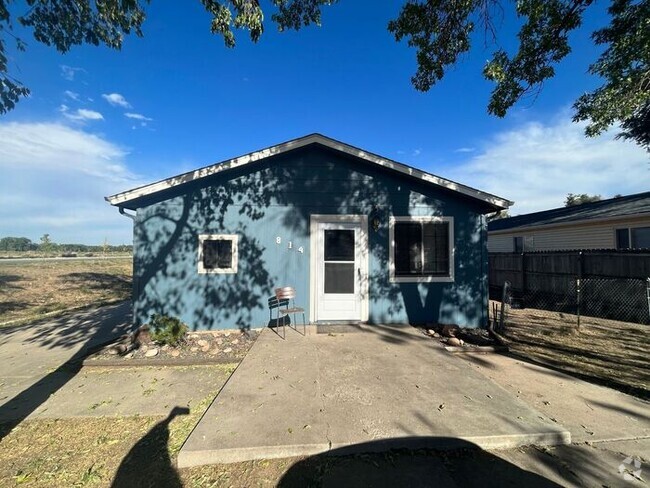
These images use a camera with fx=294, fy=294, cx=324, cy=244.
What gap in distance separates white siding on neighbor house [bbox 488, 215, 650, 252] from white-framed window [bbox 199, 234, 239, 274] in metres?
12.9

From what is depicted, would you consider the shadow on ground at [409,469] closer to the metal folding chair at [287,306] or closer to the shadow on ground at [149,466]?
the shadow on ground at [149,466]

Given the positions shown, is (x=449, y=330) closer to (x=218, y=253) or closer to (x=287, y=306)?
(x=287, y=306)

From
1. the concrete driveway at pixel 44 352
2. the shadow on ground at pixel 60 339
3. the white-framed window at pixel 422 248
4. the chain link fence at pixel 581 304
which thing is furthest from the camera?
the chain link fence at pixel 581 304

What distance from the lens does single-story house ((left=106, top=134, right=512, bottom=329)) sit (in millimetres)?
6480

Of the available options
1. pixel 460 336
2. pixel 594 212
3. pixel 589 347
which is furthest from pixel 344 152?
pixel 594 212

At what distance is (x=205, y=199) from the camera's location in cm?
662

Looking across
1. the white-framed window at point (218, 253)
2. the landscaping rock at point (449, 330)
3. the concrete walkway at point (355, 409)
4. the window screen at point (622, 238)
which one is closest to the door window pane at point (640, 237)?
the window screen at point (622, 238)

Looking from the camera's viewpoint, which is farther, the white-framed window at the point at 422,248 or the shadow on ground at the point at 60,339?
the white-framed window at the point at 422,248

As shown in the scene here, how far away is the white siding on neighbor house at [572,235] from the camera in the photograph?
34.9 ft

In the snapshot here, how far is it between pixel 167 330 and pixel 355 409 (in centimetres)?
419

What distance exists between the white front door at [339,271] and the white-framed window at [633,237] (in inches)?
409

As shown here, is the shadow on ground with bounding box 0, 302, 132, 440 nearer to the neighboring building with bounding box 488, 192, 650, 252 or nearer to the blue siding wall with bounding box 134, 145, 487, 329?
the blue siding wall with bounding box 134, 145, 487, 329

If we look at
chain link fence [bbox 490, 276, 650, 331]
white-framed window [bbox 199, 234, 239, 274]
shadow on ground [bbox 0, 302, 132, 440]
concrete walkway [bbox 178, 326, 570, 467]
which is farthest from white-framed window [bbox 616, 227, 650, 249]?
shadow on ground [bbox 0, 302, 132, 440]

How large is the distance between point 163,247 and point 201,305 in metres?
1.53
